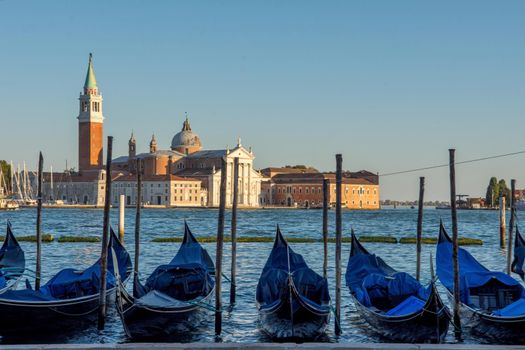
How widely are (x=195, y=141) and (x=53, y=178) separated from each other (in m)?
15.7

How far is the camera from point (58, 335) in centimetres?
952

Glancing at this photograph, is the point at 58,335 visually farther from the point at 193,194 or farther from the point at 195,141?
the point at 195,141

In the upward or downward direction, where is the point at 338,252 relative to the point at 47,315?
upward

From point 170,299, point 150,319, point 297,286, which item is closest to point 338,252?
point 297,286

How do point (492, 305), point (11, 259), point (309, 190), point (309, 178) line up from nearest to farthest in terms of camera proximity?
point (492, 305), point (11, 259), point (309, 190), point (309, 178)

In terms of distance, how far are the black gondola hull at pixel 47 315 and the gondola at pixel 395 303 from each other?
315 centimetres

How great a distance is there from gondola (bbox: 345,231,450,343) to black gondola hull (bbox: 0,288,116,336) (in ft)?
10.4

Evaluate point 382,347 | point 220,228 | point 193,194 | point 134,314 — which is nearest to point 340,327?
point 220,228

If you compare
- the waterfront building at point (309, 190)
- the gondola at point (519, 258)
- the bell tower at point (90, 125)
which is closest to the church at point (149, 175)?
the bell tower at point (90, 125)

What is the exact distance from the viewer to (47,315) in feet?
30.2

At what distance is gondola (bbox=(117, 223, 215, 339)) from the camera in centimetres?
891

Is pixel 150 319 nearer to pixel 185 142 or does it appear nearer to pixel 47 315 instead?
pixel 47 315

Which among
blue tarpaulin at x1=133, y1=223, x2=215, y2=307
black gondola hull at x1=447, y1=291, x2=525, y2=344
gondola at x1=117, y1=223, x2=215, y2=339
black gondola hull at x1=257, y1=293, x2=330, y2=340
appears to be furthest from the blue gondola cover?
black gondola hull at x1=447, y1=291, x2=525, y2=344

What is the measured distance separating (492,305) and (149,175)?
79652 millimetres
